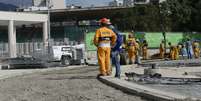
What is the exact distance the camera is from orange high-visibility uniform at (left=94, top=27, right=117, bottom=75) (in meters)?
18.1

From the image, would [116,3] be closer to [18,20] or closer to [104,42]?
[18,20]

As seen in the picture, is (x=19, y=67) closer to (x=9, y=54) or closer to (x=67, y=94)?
(x=9, y=54)

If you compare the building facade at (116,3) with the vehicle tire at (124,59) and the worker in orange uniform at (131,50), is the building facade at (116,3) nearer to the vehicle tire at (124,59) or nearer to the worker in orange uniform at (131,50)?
the worker in orange uniform at (131,50)

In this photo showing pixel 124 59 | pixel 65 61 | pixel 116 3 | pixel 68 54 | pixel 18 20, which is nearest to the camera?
pixel 124 59

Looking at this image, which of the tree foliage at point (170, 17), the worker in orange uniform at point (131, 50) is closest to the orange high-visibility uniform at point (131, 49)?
the worker in orange uniform at point (131, 50)

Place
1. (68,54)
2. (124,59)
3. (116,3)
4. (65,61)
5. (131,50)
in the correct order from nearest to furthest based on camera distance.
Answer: (124,59) < (131,50) < (65,61) < (68,54) < (116,3)

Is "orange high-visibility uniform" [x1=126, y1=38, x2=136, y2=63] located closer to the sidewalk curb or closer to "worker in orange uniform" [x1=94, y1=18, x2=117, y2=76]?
"worker in orange uniform" [x1=94, y1=18, x2=117, y2=76]

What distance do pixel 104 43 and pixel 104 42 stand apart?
1.4 inches

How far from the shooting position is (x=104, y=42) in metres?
18.1

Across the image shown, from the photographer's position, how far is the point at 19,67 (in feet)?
140

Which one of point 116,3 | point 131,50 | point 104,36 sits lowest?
point 131,50

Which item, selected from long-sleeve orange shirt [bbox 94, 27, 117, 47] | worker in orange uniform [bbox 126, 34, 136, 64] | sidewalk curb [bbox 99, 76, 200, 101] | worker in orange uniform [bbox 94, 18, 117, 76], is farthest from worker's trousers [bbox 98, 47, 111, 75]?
worker in orange uniform [bbox 126, 34, 136, 64]

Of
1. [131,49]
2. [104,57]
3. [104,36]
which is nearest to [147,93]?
[104,57]

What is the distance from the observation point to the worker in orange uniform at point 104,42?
18094 mm
